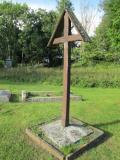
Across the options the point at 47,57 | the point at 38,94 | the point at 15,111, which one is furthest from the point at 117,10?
the point at 15,111

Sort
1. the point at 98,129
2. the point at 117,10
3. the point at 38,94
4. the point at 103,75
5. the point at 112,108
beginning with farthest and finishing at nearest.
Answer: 1. the point at 117,10
2. the point at 103,75
3. the point at 38,94
4. the point at 112,108
5. the point at 98,129

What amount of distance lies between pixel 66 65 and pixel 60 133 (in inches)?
61.3

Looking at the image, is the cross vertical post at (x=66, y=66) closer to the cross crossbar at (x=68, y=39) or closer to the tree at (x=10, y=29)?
the cross crossbar at (x=68, y=39)

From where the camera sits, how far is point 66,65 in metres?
6.96

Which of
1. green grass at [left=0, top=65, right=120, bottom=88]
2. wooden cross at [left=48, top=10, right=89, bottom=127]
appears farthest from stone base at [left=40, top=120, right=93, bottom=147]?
green grass at [left=0, top=65, right=120, bottom=88]

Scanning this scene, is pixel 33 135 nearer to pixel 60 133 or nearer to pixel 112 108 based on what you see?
pixel 60 133

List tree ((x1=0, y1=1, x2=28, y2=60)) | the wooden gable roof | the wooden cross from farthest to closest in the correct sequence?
tree ((x1=0, y1=1, x2=28, y2=60)) → the wooden cross → the wooden gable roof

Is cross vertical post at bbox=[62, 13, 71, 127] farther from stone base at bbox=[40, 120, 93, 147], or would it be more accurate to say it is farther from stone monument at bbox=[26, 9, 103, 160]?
stone base at bbox=[40, 120, 93, 147]

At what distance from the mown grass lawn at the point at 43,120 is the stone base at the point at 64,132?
385 mm

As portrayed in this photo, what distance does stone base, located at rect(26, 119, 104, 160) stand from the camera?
Answer: 20.5 feet

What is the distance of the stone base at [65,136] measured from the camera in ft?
20.5

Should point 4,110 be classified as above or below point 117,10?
below

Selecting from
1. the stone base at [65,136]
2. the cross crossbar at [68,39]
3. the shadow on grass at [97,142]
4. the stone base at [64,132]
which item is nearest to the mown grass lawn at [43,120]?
the shadow on grass at [97,142]

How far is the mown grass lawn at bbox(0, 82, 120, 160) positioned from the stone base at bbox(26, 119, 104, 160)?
0.43 feet
